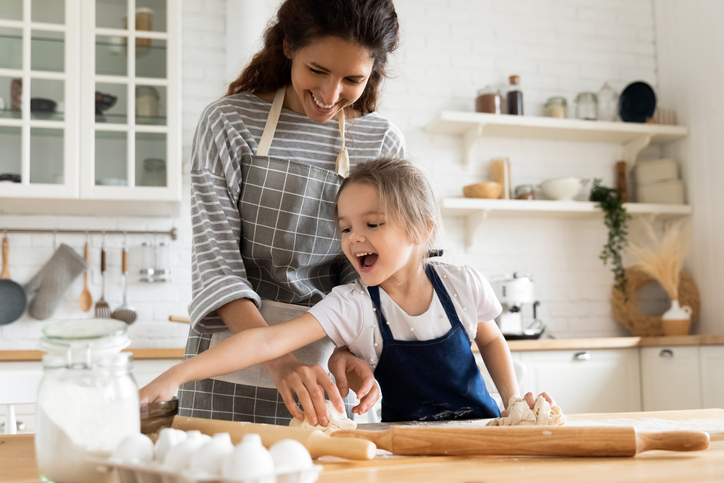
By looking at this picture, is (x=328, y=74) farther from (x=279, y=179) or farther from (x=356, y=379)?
(x=356, y=379)

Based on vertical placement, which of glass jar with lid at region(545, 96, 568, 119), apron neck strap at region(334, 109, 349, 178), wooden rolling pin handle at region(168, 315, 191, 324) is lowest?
wooden rolling pin handle at region(168, 315, 191, 324)

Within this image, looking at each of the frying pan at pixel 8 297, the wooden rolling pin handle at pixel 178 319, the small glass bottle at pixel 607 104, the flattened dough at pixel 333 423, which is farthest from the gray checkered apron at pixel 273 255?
the small glass bottle at pixel 607 104

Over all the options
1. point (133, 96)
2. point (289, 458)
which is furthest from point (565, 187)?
point (289, 458)

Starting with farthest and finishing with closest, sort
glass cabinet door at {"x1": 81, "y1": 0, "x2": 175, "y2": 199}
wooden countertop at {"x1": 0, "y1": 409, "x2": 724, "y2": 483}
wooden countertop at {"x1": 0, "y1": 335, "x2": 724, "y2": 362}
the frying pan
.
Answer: the frying pan, glass cabinet door at {"x1": 81, "y1": 0, "x2": 175, "y2": 199}, wooden countertop at {"x1": 0, "y1": 335, "x2": 724, "y2": 362}, wooden countertop at {"x1": 0, "y1": 409, "x2": 724, "y2": 483}

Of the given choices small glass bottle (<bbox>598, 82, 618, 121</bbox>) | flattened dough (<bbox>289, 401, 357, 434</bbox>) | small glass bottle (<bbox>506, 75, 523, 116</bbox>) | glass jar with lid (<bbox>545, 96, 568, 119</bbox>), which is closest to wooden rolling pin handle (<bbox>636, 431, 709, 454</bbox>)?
flattened dough (<bbox>289, 401, 357, 434</bbox>)

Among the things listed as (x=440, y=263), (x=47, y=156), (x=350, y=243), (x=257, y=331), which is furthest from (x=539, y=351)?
(x=47, y=156)

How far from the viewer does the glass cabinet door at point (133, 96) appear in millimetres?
2789

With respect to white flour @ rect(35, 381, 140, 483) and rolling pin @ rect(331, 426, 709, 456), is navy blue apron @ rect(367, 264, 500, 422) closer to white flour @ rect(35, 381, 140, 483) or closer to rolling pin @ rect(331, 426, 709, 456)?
rolling pin @ rect(331, 426, 709, 456)

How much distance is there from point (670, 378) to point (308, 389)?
2.50 m

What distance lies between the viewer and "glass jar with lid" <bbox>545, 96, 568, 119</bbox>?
3.48m

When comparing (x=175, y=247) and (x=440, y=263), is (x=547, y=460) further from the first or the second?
(x=175, y=247)

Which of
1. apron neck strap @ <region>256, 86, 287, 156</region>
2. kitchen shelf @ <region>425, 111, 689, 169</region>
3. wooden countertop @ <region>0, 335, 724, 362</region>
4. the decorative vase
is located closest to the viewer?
apron neck strap @ <region>256, 86, 287, 156</region>

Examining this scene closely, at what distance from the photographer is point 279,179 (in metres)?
1.20

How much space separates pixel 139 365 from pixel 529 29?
287cm
